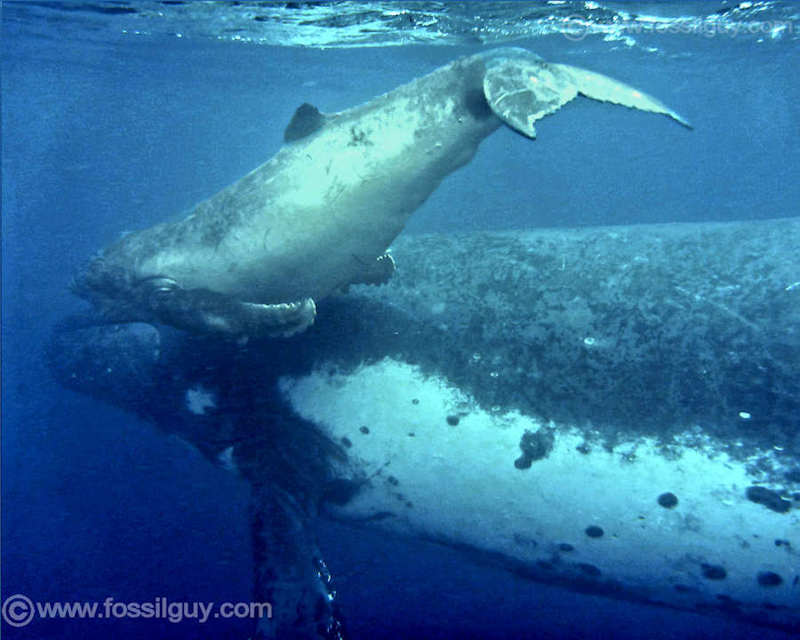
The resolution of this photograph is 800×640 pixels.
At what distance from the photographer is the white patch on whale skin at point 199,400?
6922mm

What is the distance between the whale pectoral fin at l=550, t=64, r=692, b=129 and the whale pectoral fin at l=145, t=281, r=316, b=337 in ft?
9.60

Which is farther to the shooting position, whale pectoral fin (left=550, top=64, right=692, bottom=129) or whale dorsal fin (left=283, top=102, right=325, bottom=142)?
whale dorsal fin (left=283, top=102, right=325, bottom=142)

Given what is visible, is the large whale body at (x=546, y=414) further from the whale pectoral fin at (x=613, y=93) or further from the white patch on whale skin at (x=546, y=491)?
the whale pectoral fin at (x=613, y=93)

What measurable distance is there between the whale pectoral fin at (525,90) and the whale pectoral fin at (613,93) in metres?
0.07

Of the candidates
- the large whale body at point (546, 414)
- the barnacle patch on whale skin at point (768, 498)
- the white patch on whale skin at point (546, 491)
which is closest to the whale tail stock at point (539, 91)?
the large whale body at point (546, 414)

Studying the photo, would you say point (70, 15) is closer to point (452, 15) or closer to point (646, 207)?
point (452, 15)

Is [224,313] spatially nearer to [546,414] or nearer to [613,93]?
[546,414]

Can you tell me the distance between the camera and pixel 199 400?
700 centimetres

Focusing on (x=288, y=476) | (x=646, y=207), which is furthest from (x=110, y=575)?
(x=646, y=207)

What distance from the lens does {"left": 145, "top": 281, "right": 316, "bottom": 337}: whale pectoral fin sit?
201 inches

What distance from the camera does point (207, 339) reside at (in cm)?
692

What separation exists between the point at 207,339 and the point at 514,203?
110 ft

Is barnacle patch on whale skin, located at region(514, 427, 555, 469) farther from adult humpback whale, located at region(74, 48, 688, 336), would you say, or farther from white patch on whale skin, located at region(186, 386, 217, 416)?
white patch on whale skin, located at region(186, 386, 217, 416)

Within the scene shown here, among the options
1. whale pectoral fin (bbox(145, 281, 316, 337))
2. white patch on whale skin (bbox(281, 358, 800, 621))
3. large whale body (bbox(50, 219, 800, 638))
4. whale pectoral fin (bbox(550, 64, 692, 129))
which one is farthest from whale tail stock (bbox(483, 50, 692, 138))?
white patch on whale skin (bbox(281, 358, 800, 621))
